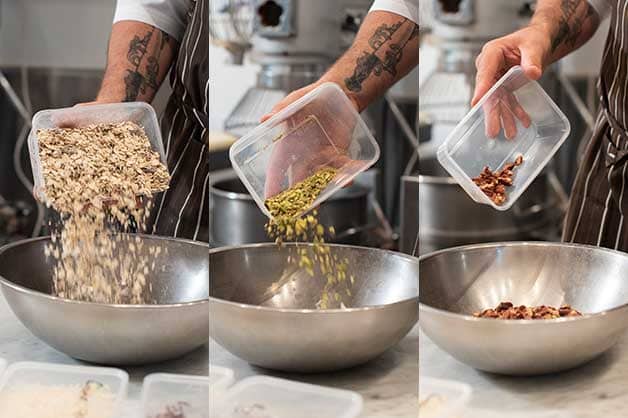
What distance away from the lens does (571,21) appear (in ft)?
3.65

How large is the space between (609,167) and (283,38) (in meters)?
0.66

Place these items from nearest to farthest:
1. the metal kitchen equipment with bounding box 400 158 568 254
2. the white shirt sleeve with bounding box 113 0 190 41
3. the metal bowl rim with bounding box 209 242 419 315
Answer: the metal bowl rim with bounding box 209 242 419 315
the white shirt sleeve with bounding box 113 0 190 41
the metal kitchen equipment with bounding box 400 158 568 254

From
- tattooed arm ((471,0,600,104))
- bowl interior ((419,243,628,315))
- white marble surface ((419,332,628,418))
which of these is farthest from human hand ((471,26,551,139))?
white marble surface ((419,332,628,418))

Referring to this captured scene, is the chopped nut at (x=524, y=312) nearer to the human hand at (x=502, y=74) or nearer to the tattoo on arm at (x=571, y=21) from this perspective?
the human hand at (x=502, y=74)

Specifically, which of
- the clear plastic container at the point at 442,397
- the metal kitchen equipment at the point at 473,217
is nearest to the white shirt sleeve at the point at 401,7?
the clear plastic container at the point at 442,397

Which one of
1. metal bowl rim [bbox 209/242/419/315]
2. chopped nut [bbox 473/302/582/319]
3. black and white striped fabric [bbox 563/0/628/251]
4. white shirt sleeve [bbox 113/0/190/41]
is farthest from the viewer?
black and white striped fabric [bbox 563/0/628/251]

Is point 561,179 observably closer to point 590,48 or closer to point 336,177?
point 590,48

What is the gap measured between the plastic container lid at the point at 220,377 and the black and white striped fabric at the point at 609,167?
2.29ft

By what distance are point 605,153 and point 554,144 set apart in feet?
1.03

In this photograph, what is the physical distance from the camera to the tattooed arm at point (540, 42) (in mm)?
994

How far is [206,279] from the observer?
1024 millimetres

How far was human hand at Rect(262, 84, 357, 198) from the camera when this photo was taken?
86 cm

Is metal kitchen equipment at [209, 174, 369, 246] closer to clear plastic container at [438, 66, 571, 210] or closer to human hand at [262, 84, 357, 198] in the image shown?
human hand at [262, 84, 357, 198]

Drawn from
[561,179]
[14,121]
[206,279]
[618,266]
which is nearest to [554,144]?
[618,266]
